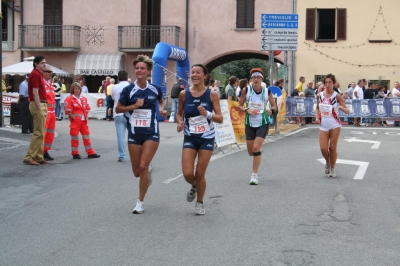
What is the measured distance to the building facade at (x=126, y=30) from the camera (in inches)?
1457

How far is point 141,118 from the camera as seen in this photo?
870 cm

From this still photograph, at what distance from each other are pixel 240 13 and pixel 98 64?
782cm

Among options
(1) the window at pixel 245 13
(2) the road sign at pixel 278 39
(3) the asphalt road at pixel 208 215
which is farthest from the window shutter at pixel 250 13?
(3) the asphalt road at pixel 208 215

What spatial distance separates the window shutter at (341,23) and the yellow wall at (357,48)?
0.63ft

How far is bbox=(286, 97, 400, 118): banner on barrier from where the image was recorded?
90.7ft

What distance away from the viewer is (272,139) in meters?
20.2

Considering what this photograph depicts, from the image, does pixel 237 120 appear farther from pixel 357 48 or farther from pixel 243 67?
pixel 243 67

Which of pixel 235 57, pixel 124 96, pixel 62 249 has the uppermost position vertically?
pixel 235 57

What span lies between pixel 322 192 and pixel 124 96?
3.47 metres

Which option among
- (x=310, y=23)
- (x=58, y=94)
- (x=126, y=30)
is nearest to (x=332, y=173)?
(x=58, y=94)

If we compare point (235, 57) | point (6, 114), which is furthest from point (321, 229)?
point (235, 57)

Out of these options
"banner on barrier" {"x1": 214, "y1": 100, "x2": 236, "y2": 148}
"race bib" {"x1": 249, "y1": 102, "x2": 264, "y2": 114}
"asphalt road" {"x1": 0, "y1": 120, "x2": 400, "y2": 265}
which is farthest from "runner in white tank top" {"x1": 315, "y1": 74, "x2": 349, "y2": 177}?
"banner on barrier" {"x1": 214, "y1": 100, "x2": 236, "y2": 148}

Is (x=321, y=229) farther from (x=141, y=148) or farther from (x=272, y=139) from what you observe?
(x=272, y=139)

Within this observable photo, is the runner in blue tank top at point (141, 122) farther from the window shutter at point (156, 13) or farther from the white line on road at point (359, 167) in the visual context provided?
the window shutter at point (156, 13)
